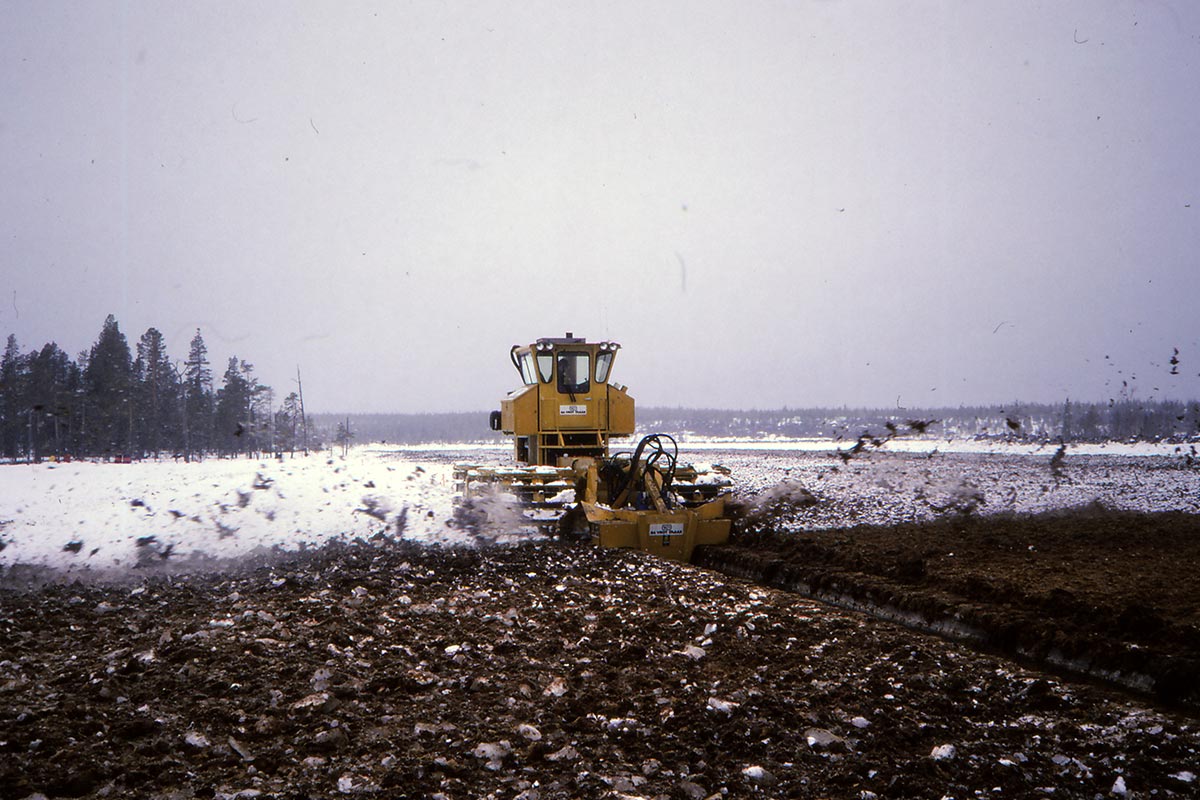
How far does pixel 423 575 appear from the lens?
10492 mm

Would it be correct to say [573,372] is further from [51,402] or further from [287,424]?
[287,424]

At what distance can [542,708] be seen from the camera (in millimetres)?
5516

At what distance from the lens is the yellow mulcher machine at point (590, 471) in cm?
1266

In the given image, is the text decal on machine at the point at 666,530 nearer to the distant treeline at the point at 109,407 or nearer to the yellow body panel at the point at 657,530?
the yellow body panel at the point at 657,530

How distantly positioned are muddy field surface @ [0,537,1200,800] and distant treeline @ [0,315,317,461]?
2289 inches

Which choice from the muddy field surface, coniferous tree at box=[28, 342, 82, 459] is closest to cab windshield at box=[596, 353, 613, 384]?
the muddy field surface

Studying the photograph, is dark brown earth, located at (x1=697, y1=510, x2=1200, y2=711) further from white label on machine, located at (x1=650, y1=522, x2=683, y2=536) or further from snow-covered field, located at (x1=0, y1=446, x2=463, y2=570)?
snow-covered field, located at (x1=0, y1=446, x2=463, y2=570)

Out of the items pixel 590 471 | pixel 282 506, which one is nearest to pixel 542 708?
pixel 590 471

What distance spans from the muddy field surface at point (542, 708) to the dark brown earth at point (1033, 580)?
0.88m

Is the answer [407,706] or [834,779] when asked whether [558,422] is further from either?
[834,779]

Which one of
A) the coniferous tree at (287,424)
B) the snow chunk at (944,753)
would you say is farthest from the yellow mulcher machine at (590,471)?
the coniferous tree at (287,424)

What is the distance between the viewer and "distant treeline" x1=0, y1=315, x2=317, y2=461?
62.0 meters

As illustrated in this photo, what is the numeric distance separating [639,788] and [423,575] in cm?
669

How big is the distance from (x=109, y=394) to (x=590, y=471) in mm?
62239
